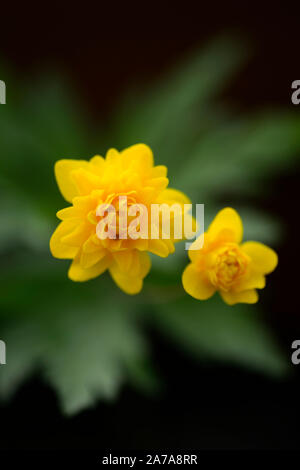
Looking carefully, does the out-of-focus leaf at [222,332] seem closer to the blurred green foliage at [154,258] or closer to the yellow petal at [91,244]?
the blurred green foliage at [154,258]

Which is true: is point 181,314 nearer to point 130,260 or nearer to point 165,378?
point 165,378

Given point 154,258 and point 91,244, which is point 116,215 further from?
point 154,258

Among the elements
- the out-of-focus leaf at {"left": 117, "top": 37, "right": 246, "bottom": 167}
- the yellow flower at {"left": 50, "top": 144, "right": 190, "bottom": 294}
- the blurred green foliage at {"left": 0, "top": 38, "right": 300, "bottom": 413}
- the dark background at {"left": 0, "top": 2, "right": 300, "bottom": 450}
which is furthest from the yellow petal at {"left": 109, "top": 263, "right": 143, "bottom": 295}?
the out-of-focus leaf at {"left": 117, "top": 37, "right": 246, "bottom": 167}

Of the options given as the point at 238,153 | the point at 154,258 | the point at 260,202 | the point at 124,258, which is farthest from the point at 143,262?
the point at 260,202

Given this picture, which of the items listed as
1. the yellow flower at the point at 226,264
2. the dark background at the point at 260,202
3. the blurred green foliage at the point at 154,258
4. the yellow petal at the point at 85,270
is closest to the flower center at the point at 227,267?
the yellow flower at the point at 226,264

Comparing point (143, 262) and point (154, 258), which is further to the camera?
point (154, 258)

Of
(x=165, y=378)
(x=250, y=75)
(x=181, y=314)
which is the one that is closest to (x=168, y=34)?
(x=250, y=75)

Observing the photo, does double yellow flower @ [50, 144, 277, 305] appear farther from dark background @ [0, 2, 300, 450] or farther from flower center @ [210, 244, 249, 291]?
dark background @ [0, 2, 300, 450]

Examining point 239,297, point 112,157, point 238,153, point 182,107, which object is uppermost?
point 182,107

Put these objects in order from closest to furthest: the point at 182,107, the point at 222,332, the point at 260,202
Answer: the point at 222,332
the point at 182,107
the point at 260,202
